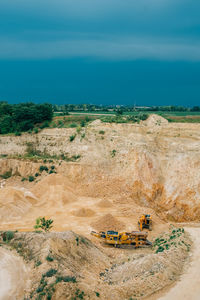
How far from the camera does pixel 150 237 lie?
27.8 m

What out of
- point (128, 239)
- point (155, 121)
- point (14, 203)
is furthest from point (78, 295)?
point (155, 121)

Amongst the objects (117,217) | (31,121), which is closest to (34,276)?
(117,217)

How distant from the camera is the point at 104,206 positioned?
34.3m

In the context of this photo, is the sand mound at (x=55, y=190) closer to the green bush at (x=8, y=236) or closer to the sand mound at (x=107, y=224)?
the sand mound at (x=107, y=224)

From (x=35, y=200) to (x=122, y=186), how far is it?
9.87m

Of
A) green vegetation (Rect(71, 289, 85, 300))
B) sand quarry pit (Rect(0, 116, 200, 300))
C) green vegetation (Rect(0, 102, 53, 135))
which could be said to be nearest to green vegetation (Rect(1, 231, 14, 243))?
sand quarry pit (Rect(0, 116, 200, 300))

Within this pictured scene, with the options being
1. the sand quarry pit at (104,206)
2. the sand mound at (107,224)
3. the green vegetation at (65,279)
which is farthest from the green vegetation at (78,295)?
the sand mound at (107,224)

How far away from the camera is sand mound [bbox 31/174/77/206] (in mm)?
35312

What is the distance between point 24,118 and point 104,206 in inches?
986

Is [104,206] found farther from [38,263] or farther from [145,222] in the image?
[38,263]

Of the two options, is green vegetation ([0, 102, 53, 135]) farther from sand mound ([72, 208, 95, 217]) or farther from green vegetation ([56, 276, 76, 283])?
green vegetation ([56, 276, 76, 283])

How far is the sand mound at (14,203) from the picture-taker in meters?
31.3

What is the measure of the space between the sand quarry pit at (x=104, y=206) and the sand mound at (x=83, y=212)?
98 millimetres

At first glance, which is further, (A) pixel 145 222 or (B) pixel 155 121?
(B) pixel 155 121
